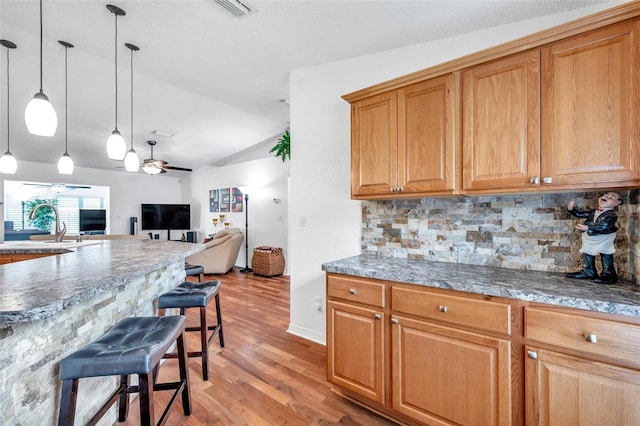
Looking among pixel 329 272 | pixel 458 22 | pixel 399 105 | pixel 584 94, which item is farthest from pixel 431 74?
pixel 329 272

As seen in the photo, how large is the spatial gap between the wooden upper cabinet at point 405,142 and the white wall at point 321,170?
417 millimetres

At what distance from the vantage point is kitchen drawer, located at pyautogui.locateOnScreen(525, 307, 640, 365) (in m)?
1.09

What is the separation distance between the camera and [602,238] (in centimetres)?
143

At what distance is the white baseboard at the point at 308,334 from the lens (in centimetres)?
272

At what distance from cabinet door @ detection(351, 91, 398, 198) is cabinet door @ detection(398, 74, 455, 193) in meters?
0.06

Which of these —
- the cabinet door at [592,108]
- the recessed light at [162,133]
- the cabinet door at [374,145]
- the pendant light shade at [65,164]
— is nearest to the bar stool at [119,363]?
the cabinet door at [374,145]

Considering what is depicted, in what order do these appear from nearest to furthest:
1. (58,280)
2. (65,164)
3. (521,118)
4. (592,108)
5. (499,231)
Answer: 1. (58,280)
2. (592,108)
3. (521,118)
4. (499,231)
5. (65,164)

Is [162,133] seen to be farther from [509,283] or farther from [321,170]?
[509,283]

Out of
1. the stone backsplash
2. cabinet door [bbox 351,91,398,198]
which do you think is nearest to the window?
cabinet door [bbox 351,91,398,198]

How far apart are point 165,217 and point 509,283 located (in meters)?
8.21

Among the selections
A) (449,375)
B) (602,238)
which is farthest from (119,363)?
(602,238)

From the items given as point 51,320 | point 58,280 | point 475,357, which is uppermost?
point 58,280

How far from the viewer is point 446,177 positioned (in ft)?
5.87

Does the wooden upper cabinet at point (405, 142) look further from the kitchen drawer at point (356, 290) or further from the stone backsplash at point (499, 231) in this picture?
the kitchen drawer at point (356, 290)
